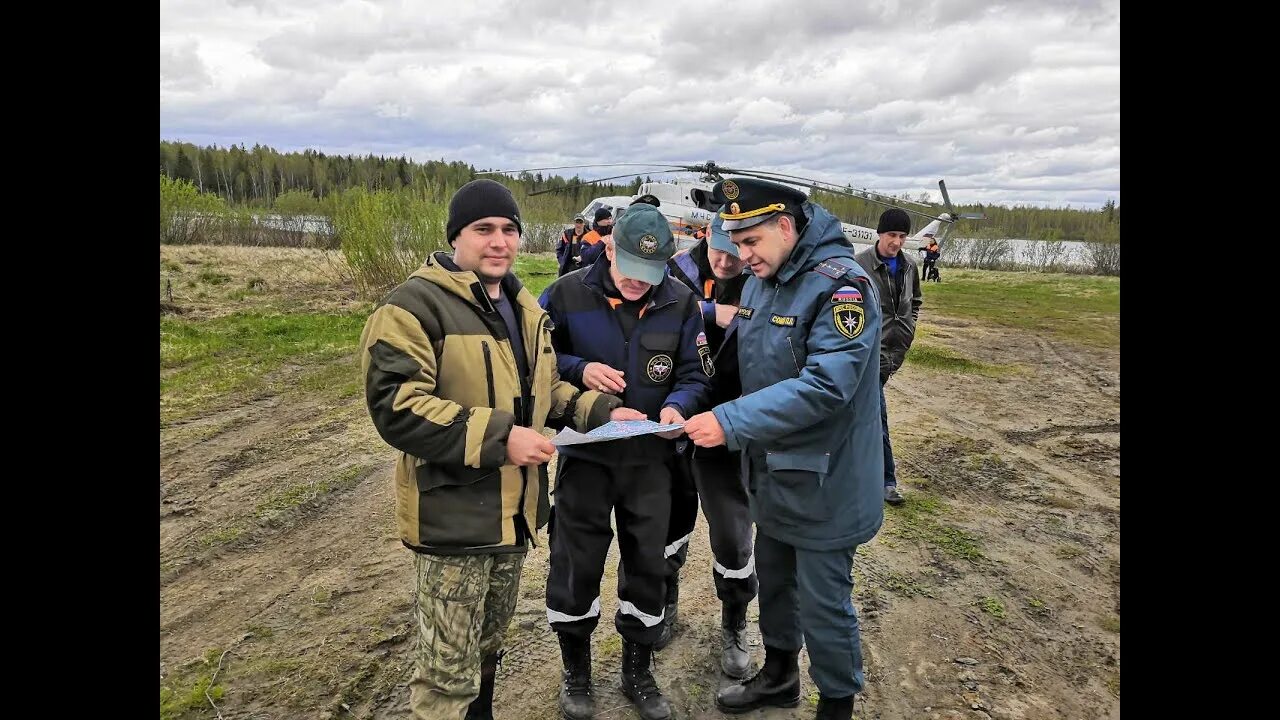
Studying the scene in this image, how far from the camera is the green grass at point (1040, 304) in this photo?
14977mm

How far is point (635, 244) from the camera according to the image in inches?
105

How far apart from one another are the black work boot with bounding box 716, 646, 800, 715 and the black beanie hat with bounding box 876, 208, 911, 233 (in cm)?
337

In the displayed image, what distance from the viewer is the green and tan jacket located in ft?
6.59

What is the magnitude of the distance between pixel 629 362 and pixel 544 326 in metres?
0.51

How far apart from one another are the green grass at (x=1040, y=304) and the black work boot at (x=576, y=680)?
9.94m

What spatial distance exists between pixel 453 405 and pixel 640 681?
5.48 ft

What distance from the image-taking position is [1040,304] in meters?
20.0

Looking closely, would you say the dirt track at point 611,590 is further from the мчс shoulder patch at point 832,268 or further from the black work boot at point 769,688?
the мчс shoulder patch at point 832,268

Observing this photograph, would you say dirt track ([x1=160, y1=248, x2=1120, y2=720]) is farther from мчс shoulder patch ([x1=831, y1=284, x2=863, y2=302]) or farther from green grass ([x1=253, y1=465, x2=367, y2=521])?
мчс shoulder patch ([x1=831, y1=284, x2=863, y2=302])

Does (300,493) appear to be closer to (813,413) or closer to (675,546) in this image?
(675,546)

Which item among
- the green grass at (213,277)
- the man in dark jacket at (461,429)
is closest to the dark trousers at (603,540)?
the man in dark jacket at (461,429)

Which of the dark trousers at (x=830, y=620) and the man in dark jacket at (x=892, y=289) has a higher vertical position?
the man in dark jacket at (x=892, y=289)

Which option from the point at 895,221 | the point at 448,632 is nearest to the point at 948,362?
the point at 895,221
